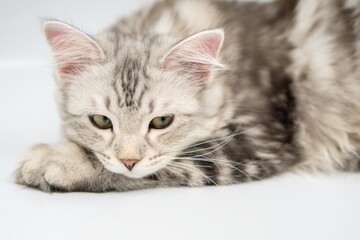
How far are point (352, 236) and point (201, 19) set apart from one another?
2.86ft

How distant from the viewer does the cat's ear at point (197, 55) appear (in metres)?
1.63

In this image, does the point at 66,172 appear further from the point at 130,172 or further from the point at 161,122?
the point at 161,122

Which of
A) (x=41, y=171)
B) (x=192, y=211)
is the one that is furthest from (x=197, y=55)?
(x=41, y=171)

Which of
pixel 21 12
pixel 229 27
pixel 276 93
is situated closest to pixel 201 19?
pixel 229 27

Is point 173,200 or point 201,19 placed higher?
point 201,19

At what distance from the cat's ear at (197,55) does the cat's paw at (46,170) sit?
38cm

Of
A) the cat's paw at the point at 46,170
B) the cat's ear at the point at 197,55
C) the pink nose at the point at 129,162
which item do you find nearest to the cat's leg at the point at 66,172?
the cat's paw at the point at 46,170

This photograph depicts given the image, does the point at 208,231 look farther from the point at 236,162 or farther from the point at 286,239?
the point at 236,162

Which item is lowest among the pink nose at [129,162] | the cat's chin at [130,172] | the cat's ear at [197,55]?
the cat's chin at [130,172]

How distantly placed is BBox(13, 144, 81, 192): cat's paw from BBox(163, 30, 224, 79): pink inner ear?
39 centimetres

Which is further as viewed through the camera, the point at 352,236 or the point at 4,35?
the point at 4,35

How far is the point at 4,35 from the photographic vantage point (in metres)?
2.90

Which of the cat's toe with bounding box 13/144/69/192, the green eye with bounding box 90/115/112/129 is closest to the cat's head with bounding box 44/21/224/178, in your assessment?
the green eye with bounding box 90/115/112/129

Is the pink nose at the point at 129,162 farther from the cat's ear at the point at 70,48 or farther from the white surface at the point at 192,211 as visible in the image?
the cat's ear at the point at 70,48
